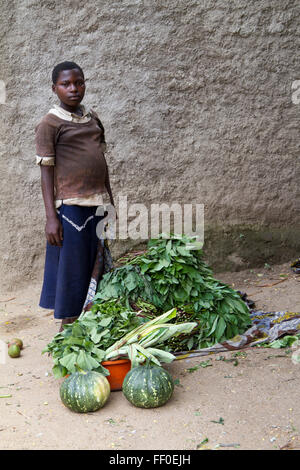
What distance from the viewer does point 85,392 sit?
3.33m

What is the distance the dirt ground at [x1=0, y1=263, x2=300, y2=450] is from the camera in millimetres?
3025

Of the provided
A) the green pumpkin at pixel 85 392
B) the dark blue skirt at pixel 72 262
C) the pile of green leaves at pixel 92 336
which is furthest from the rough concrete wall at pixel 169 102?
the green pumpkin at pixel 85 392

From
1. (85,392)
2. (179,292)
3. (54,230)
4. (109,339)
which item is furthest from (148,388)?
(54,230)

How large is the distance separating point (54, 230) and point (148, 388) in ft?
5.05

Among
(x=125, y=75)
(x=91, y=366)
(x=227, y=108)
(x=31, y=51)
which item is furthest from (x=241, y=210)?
(x=91, y=366)

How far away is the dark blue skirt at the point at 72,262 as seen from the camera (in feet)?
14.4

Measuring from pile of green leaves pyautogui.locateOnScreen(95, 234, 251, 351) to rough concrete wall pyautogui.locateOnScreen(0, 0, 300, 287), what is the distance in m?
1.72

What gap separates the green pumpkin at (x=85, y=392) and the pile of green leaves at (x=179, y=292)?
853 mm

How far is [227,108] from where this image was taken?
234 inches

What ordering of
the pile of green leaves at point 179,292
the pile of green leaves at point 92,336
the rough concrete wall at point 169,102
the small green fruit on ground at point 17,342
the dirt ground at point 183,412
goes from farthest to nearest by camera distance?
the rough concrete wall at point 169,102 < the small green fruit on ground at point 17,342 < the pile of green leaves at point 179,292 < the pile of green leaves at point 92,336 < the dirt ground at point 183,412

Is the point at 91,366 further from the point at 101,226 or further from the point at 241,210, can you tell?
the point at 241,210

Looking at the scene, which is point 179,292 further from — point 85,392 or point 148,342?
point 85,392

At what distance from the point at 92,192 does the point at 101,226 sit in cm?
31

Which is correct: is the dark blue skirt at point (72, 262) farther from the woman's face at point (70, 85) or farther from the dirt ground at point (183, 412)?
the woman's face at point (70, 85)
